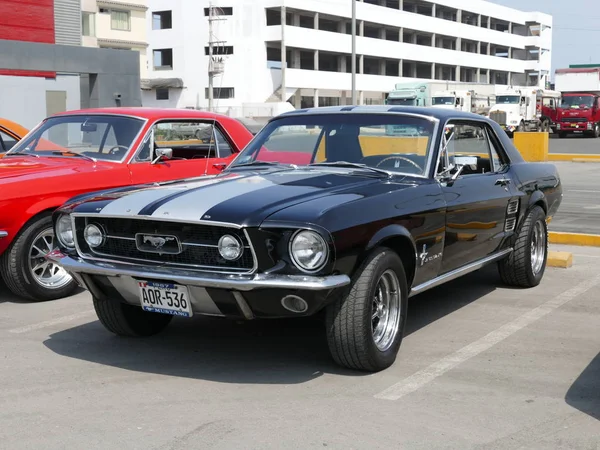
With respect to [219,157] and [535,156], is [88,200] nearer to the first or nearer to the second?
[219,157]

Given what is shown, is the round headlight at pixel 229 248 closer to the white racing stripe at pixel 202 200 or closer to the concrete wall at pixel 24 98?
the white racing stripe at pixel 202 200

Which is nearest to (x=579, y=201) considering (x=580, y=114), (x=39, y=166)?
(x=39, y=166)

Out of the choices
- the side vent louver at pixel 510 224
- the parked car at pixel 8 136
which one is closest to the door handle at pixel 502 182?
the side vent louver at pixel 510 224

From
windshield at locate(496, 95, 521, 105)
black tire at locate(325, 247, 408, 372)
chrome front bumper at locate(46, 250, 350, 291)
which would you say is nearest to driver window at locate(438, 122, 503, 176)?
black tire at locate(325, 247, 408, 372)

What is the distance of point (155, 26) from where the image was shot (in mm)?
65875

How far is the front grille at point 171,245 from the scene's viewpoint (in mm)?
4730

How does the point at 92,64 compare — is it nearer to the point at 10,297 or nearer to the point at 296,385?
the point at 10,297

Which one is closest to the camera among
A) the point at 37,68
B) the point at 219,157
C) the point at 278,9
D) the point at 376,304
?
the point at 376,304

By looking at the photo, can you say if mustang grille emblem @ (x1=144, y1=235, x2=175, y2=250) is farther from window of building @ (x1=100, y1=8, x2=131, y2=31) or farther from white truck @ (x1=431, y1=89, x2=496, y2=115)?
window of building @ (x1=100, y1=8, x2=131, y2=31)

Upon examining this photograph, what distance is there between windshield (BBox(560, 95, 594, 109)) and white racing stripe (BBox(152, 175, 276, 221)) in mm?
43969

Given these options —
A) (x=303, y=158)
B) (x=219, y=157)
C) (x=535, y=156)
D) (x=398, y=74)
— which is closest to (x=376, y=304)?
(x=303, y=158)

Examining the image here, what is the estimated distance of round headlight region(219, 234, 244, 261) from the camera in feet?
15.5

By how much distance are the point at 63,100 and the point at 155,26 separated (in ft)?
130

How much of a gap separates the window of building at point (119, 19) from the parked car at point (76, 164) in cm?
5285
